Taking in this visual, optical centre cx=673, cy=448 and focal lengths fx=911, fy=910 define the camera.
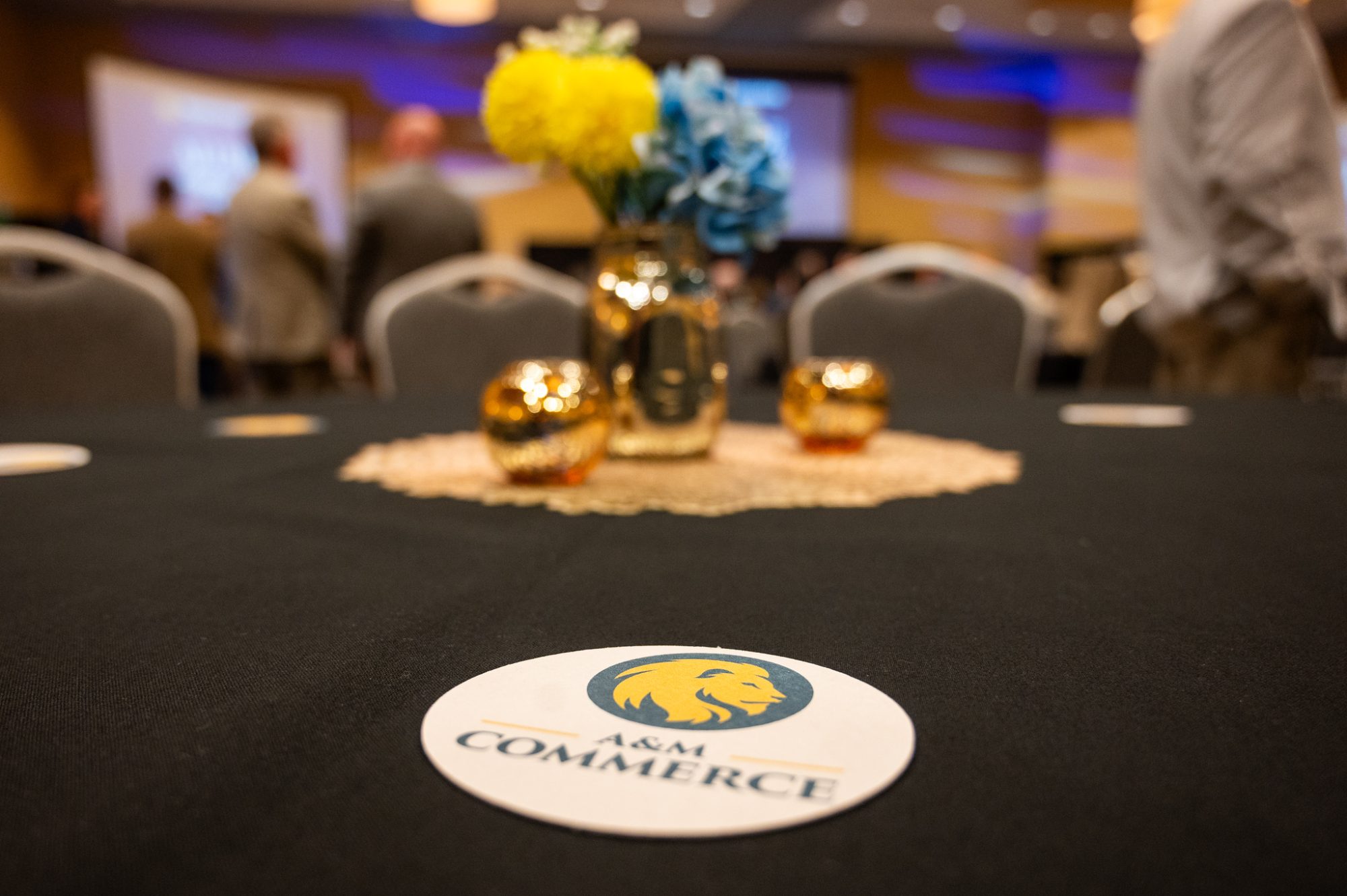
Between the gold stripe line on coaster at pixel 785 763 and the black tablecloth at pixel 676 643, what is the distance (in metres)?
0.02

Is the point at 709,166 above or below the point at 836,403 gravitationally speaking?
above

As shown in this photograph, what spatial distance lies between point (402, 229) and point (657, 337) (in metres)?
2.68

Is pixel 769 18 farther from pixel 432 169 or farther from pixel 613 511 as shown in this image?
pixel 613 511

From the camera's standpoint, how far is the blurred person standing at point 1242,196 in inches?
68.1

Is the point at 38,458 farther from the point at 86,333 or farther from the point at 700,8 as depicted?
the point at 700,8

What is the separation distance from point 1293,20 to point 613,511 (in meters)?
1.78

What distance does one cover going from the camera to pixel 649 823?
24cm

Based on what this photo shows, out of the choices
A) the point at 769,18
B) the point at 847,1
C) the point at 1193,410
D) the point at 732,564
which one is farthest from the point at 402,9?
the point at 732,564

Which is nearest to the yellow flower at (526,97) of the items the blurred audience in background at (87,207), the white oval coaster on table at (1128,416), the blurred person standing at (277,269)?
the white oval coaster on table at (1128,416)

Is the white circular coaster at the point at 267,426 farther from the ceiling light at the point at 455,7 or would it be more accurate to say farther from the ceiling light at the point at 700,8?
the ceiling light at the point at 700,8

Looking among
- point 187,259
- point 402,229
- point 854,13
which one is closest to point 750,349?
point 402,229

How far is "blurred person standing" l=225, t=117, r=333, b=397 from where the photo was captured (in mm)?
3373

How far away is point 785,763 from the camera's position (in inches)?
10.8

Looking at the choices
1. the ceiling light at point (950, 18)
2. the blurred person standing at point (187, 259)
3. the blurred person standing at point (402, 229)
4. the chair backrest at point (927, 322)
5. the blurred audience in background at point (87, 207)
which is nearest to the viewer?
the chair backrest at point (927, 322)
